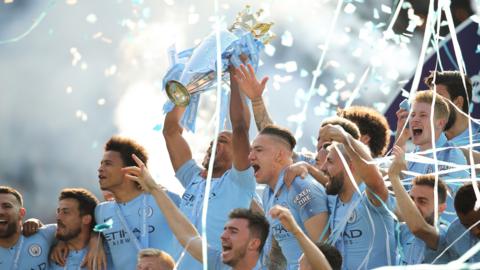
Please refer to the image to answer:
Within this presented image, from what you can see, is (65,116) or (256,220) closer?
(256,220)

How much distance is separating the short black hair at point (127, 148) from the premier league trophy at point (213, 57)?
0.58 meters

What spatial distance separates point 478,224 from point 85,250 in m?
2.61

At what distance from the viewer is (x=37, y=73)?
449 inches

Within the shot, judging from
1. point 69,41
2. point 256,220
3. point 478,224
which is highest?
point 69,41

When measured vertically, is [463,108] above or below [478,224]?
above

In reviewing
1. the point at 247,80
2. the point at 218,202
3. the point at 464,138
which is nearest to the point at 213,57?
the point at 247,80

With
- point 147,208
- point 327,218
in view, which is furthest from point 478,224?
Result: point 147,208

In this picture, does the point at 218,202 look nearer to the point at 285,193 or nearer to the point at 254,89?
the point at 285,193

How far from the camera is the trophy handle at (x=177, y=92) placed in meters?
6.94

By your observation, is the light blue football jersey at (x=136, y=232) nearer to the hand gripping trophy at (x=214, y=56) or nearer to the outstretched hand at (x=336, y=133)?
the hand gripping trophy at (x=214, y=56)

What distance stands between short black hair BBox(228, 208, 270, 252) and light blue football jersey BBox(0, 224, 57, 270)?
1.71 m

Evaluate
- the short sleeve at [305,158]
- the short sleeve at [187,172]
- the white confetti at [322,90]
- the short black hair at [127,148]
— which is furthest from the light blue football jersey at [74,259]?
the white confetti at [322,90]

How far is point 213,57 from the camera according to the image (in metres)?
6.91

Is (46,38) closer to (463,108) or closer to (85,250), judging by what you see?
(85,250)
